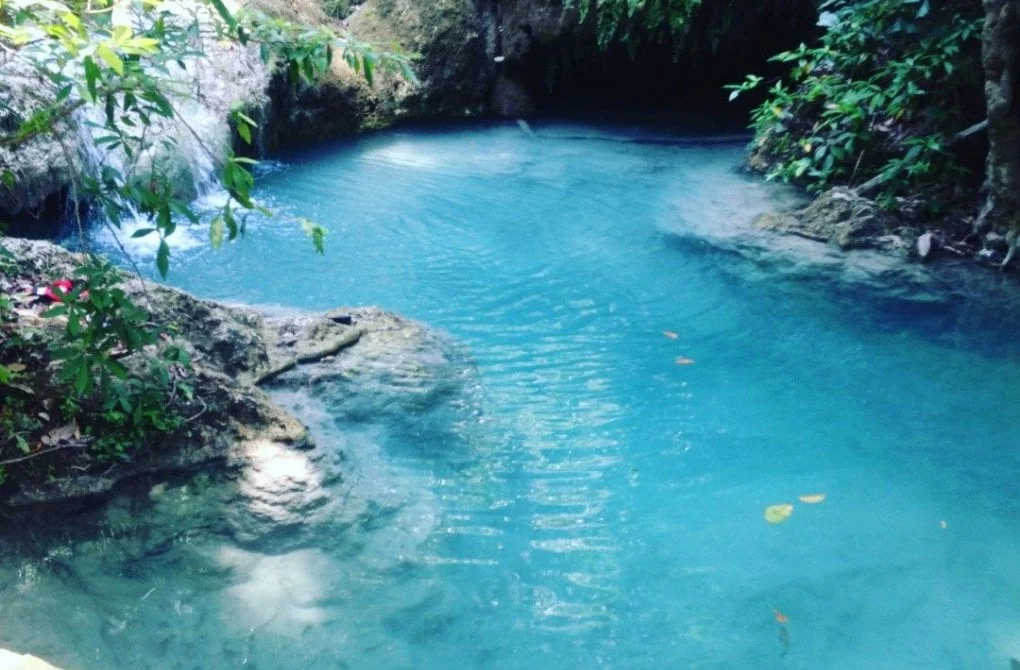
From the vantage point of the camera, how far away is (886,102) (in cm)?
705

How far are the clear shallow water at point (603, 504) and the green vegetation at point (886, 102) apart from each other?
1933mm

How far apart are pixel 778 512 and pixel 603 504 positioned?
76 cm

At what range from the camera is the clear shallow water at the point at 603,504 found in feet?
9.21

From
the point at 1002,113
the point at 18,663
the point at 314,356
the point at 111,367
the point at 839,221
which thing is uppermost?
the point at 1002,113

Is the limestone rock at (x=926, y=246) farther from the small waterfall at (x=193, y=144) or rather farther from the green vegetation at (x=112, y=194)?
the small waterfall at (x=193, y=144)

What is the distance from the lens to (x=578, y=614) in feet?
9.64

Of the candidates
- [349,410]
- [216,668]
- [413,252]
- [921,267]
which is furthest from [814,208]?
[216,668]

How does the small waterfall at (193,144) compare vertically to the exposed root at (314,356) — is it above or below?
above

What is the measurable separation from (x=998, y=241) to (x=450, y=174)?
5.30 meters

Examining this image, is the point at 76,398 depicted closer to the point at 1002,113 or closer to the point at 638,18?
the point at 1002,113

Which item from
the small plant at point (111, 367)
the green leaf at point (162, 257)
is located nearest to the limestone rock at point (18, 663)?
the small plant at point (111, 367)

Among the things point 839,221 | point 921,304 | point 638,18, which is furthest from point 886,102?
point 638,18

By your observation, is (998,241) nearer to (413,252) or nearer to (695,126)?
(413,252)

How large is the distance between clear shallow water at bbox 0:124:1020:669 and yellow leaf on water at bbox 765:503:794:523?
6 cm
